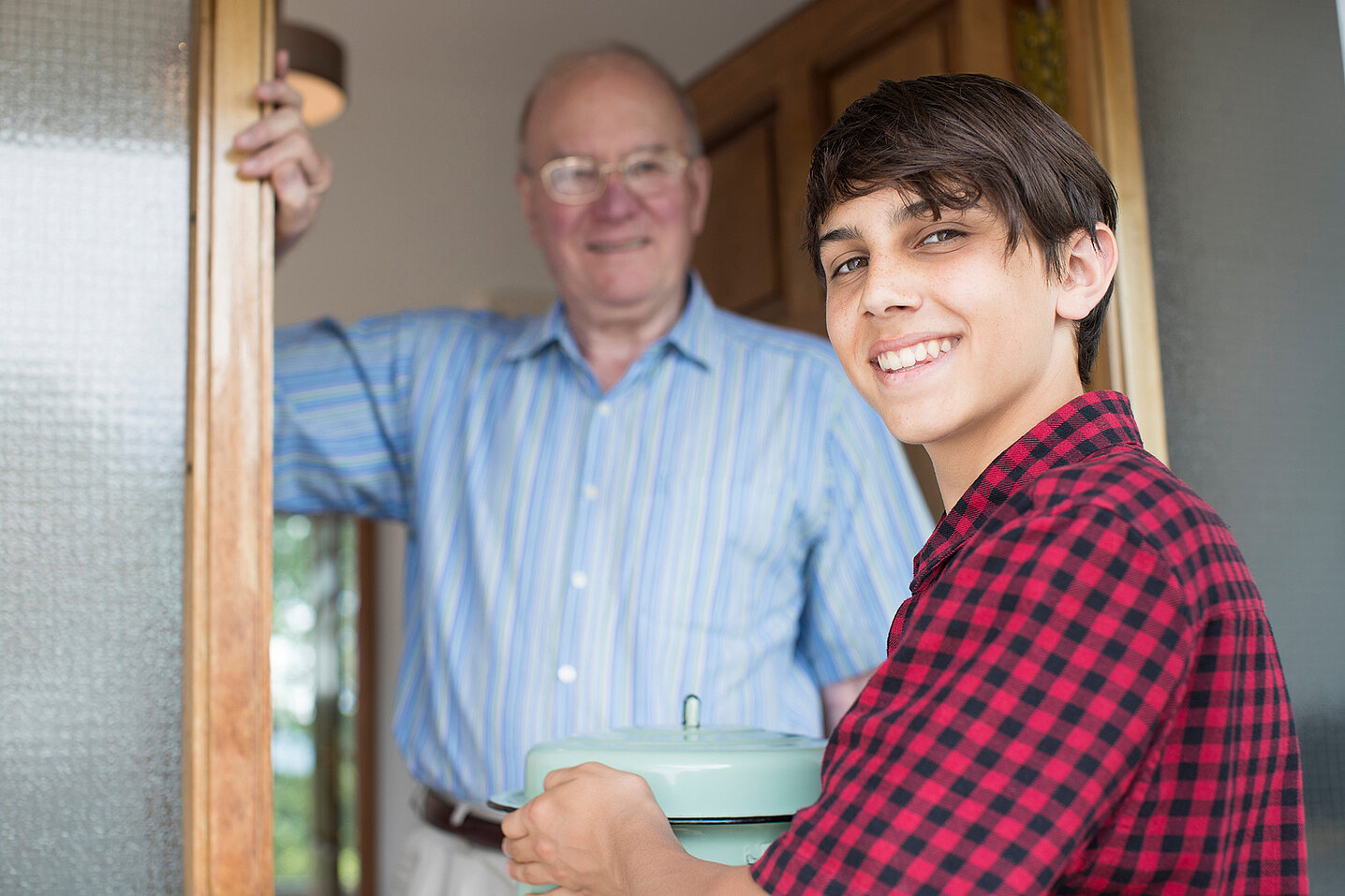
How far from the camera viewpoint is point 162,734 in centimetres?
111

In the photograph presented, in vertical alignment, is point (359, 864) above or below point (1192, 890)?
below

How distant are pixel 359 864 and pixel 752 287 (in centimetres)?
267

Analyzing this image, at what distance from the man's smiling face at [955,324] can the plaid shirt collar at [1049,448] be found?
34 millimetres

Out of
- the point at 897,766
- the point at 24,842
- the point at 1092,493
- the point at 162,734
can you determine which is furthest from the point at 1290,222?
the point at 24,842

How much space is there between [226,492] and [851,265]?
0.64 metres

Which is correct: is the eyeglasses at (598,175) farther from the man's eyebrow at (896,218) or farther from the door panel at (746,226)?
the man's eyebrow at (896,218)

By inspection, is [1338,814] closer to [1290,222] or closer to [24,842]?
[1290,222]

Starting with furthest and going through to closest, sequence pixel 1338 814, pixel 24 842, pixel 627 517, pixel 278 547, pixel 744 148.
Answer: pixel 278 547
pixel 744 148
pixel 627 517
pixel 1338 814
pixel 24 842

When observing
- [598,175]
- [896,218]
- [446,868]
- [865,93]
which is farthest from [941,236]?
[865,93]

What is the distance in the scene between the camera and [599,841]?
778mm

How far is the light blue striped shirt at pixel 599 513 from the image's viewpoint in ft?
5.20

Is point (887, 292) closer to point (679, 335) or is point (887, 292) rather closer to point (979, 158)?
point (979, 158)

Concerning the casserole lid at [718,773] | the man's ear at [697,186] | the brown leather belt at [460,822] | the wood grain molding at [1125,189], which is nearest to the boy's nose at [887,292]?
the casserole lid at [718,773]

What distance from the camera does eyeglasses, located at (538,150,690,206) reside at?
1.77 m
